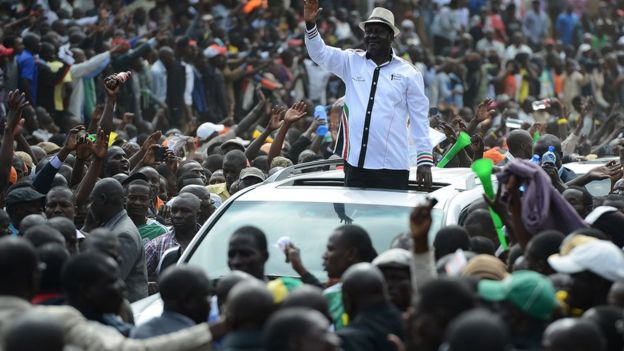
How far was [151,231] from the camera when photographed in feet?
32.7

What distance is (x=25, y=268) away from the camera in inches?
229

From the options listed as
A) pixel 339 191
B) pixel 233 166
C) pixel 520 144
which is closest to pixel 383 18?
pixel 339 191

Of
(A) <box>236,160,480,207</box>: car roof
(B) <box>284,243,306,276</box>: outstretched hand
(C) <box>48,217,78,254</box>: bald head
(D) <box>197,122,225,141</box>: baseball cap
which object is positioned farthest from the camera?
(D) <box>197,122,225,141</box>: baseball cap

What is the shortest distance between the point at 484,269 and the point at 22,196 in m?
4.10

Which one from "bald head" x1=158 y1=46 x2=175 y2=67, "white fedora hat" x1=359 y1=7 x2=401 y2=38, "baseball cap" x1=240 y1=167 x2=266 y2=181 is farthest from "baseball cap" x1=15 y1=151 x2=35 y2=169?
"bald head" x1=158 y1=46 x2=175 y2=67

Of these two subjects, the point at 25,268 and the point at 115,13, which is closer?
the point at 25,268

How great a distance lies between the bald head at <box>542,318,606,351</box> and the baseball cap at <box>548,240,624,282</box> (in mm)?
1202

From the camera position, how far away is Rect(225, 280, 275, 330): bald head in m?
5.37

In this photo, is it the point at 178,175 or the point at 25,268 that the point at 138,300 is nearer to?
the point at 25,268

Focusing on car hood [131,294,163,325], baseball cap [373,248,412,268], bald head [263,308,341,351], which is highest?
bald head [263,308,341,351]

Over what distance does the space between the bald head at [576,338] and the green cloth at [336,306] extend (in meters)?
1.56

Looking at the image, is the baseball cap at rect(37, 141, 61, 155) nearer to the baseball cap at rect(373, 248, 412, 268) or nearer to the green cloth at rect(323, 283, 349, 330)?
the green cloth at rect(323, 283, 349, 330)

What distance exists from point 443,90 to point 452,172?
14.4m

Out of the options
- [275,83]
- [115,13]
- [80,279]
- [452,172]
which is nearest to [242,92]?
[275,83]
